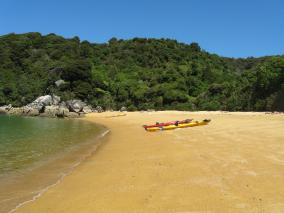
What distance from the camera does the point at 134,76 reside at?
329ft

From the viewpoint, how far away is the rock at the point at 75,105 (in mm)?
76375

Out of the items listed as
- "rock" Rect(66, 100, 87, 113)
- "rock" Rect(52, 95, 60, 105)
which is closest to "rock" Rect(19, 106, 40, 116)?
"rock" Rect(52, 95, 60, 105)

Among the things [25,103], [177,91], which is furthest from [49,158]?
[25,103]

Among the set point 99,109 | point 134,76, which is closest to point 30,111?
point 99,109

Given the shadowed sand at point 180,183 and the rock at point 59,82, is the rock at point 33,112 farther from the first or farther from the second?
the shadowed sand at point 180,183

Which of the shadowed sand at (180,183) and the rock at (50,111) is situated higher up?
the rock at (50,111)

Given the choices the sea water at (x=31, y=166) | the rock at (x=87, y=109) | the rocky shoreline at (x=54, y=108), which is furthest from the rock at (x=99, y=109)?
the sea water at (x=31, y=166)

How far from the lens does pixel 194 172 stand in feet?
35.0

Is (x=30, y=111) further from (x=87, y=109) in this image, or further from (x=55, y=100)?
(x=87, y=109)

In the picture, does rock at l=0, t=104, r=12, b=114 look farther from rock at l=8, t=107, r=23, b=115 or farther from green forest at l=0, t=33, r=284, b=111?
green forest at l=0, t=33, r=284, b=111

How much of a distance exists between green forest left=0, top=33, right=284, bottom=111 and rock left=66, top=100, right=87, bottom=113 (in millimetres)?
4136

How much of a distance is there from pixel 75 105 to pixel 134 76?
26619 millimetres

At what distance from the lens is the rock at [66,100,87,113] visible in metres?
76.4

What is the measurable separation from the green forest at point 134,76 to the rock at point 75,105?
13.6ft
